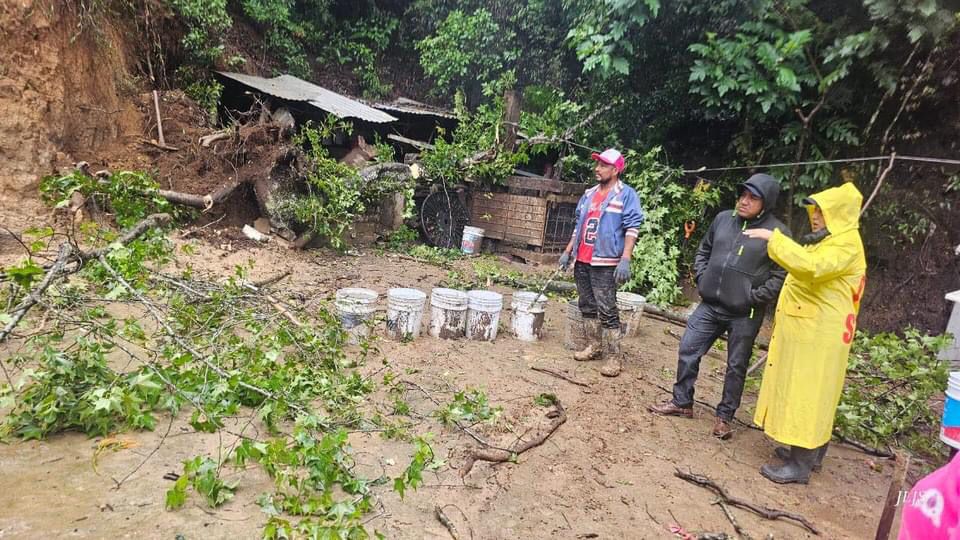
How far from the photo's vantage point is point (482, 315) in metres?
5.30

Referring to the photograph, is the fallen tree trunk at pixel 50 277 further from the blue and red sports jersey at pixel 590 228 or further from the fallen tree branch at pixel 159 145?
the fallen tree branch at pixel 159 145

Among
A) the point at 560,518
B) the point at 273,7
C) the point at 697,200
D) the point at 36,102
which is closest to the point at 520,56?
the point at 273,7

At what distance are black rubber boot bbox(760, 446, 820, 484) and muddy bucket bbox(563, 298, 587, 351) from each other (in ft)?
7.38

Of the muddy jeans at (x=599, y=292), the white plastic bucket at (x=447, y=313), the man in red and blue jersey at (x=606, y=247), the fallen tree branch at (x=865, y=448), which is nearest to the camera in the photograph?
the fallen tree branch at (x=865, y=448)

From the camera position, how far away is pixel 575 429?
3.74 metres

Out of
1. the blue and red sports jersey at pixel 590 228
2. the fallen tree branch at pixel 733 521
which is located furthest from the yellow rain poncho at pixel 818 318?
the blue and red sports jersey at pixel 590 228

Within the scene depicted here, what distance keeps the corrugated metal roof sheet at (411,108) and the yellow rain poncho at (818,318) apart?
10.9m

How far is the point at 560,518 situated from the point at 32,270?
2.67 meters

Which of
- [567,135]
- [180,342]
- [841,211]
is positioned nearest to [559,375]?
[841,211]

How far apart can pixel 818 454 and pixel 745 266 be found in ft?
4.25

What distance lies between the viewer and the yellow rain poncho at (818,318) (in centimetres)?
304

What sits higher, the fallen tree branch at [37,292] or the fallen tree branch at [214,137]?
the fallen tree branch at [214,137]

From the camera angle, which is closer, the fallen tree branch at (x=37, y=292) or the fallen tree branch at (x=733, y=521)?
the fallen tree branch at (x=37, y=292)

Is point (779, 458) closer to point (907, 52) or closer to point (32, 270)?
point (32, 270)
